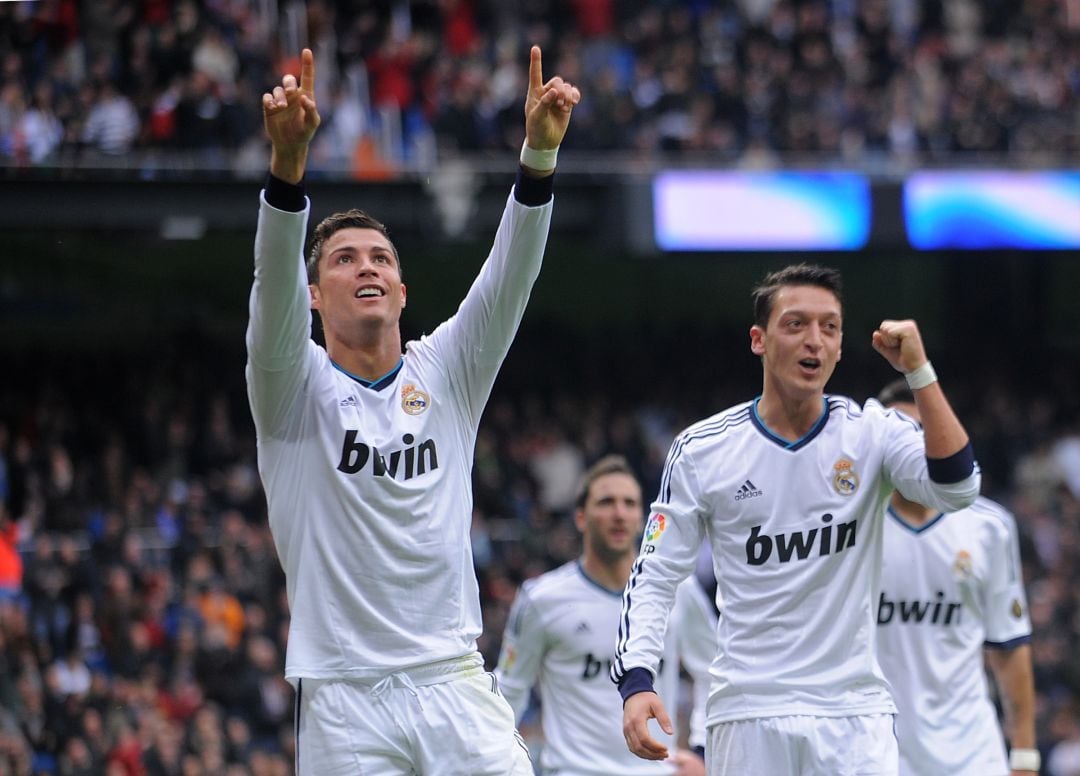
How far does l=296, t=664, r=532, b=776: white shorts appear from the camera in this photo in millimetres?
4648

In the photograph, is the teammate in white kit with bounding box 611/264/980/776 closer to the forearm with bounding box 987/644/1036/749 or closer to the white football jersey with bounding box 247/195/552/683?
the white football jersey with bounding box 247/195/552/683

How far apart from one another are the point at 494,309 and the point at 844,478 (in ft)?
4.19

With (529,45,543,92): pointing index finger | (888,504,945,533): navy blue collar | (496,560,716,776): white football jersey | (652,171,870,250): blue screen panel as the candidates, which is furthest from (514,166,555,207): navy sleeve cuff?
(652,171,870,250): blue screen panel

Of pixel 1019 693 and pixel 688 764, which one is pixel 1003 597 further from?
pixel 688 764

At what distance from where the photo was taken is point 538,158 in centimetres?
487


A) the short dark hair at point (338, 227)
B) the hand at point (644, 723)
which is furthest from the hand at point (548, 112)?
the hand at point (644, 723)

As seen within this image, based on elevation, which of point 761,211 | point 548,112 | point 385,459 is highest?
point 761,211

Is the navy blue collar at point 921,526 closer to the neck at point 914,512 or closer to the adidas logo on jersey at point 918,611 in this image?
the neck at point 914,512

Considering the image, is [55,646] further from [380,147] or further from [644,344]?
[644,344]

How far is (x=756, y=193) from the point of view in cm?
2042

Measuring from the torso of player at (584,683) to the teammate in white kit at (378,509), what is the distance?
2737 millimetres

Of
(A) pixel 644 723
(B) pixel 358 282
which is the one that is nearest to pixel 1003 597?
(A) pixel 644 723

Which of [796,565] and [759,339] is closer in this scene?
[796,565]

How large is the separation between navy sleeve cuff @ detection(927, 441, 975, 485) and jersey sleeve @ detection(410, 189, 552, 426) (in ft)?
4.37
